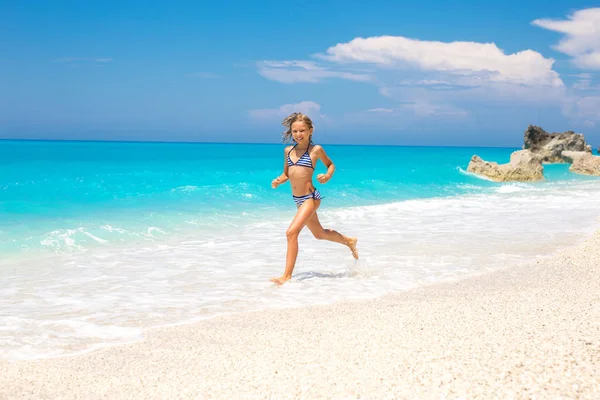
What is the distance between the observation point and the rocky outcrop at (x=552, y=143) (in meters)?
52.3

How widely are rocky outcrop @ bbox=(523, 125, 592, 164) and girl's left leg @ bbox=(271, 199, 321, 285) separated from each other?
49195mm

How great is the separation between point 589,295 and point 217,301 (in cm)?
358

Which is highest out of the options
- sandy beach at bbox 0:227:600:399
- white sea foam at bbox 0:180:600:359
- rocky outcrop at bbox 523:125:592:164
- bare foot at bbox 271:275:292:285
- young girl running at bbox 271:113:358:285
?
rocky outcrop at bbox 523:125:592:164

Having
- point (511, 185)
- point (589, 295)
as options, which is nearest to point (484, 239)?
point (589, 295)

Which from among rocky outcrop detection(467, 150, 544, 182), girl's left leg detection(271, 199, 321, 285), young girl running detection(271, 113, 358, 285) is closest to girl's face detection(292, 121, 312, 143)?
young girl running detection(271, 113, 358, 285)

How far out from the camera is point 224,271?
288 inches

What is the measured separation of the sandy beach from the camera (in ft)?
10.2

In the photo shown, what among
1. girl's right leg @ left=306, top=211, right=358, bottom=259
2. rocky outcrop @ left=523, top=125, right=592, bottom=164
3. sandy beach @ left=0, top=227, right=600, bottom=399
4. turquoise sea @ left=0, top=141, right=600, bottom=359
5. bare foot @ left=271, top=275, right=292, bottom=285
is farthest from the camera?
rocky outcrop @ left=523, top=125, right=592, bottom=164

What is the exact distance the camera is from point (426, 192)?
24.2 meters

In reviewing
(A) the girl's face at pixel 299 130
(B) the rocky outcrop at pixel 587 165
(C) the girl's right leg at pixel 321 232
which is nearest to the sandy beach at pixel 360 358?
(C) the girl's right leg at pixel 321 232

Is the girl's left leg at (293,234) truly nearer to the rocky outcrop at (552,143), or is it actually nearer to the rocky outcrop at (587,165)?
the rocky outcrop at (587,165)

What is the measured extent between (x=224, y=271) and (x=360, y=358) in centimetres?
402

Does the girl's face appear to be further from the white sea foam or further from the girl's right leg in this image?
the white sea foam

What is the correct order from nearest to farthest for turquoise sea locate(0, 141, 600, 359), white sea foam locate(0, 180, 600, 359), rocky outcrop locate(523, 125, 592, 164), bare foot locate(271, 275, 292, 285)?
white sea foam locate(0, 180, 600, 359)
turquoise sea locate(0, 141, 600, 359)
bare foot locate(271, 275, 292, 285)
rocky outcrop locate(523, 125, 592, 164)
